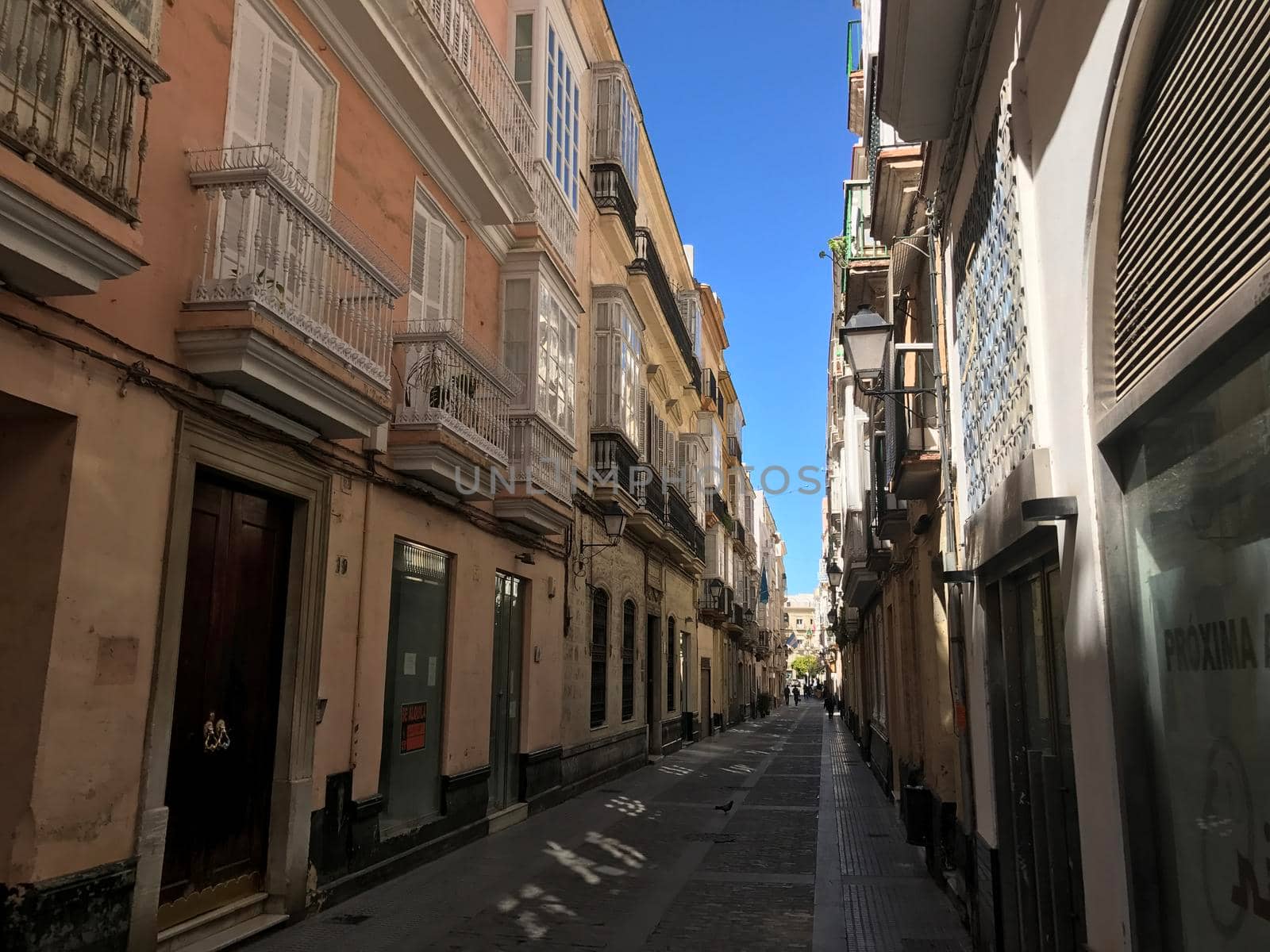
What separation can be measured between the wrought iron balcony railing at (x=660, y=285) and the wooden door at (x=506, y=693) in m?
7.99

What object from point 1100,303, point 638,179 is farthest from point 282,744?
point 638,179

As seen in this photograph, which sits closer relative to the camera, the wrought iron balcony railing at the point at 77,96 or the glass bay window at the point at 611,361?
the wrought iron balcony railing at the point at 77,96

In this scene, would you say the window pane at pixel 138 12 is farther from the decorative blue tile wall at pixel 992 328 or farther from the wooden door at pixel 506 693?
the wooden door at pixel 506 693

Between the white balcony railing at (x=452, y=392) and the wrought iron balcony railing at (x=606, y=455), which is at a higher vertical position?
the wrought iron balcony railing at (x=606, y=455)

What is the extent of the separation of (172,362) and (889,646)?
11881mm

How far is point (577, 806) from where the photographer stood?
13211mm

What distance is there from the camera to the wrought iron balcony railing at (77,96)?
4.55m

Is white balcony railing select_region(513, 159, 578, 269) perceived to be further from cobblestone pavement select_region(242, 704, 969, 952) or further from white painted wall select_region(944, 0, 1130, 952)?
white painted wall select_region(944, 0, 1130, 952)

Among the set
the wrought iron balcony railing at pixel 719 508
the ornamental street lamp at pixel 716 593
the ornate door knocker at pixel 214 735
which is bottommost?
the ornate door knocker at pixel 214 735

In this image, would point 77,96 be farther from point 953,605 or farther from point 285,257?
point 953,605

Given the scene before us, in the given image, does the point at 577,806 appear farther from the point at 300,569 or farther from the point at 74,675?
the point at 74,675

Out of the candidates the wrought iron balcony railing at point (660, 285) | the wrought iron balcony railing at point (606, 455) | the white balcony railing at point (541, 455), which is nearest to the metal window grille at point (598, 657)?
the wrought iron balcony railing at point (606, 455)

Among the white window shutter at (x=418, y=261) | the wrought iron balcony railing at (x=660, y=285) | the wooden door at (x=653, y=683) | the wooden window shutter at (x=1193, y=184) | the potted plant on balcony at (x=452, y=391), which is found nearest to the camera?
the wooden window shutter at (x=1193, y=184)

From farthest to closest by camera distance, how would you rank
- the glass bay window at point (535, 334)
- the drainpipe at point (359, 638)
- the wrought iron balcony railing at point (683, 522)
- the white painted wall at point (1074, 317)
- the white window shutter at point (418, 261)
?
the wrought iron balcony railing at point (683, 522) → the glass bay window at point (535, 334) → the white window shutter at point (418, 261) → the drainpipe at point (359, 638) → the white painted wall at point (1074, 317)
